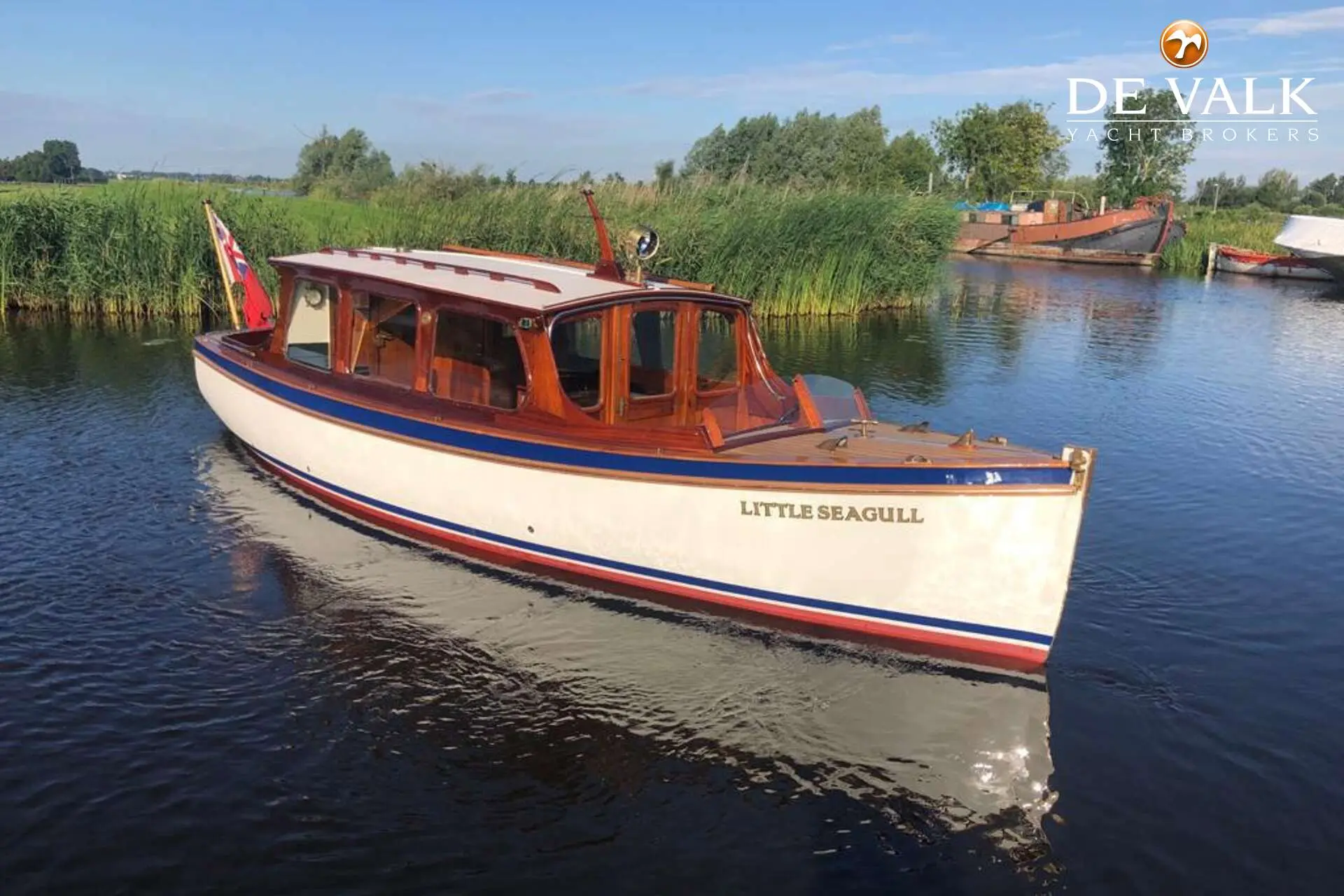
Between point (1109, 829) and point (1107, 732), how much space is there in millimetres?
1195

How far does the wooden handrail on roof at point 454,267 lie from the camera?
966cm

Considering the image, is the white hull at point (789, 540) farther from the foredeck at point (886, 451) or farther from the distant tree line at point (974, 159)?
the distant tree line at point (974, 159)

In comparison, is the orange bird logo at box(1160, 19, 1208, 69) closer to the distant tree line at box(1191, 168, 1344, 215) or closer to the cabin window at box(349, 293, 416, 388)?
the cabin window at box(349, 293, 416, 388)

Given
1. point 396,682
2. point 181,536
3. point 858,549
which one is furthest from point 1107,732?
point 181,536

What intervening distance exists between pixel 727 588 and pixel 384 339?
455 centimetres

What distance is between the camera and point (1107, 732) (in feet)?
24.4

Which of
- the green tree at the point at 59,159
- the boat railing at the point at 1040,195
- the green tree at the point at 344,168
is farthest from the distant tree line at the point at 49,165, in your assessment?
the boat railing at the point at 1040,195

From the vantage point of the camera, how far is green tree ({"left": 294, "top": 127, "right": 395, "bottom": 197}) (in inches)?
1363

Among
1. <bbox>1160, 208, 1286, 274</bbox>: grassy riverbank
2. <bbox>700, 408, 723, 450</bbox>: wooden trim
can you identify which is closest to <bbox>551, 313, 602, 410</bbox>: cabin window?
<bbox>700, 408, 723, 450</bbox>: wooden trim

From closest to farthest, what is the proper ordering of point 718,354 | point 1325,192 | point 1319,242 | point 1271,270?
1. point 718,354
2. point 1319,242
3. point 1271,270
4. point 1325,192

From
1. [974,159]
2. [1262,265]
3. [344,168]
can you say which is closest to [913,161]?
[974,159]

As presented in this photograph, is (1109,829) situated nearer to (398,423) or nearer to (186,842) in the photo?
(186,842)

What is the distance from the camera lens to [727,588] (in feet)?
28.4

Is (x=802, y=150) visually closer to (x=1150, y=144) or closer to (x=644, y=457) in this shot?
(x=1150, y=144)
